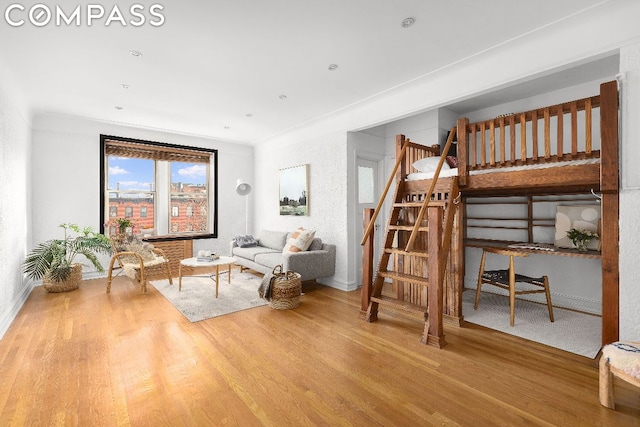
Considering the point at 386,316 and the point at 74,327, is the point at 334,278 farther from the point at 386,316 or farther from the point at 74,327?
the point at 74,327

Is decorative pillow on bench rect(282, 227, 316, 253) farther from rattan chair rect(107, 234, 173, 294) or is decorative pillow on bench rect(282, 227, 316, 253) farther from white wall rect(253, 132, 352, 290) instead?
rattan chair rect(107, 234, 173, 294)

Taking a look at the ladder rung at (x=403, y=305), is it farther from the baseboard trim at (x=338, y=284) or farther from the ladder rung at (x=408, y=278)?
the baseboard trim at (x=338, y=284)

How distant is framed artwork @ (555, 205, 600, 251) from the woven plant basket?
21.5 ft

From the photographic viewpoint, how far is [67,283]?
4371 mm

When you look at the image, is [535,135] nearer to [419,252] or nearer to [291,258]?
[419,252]

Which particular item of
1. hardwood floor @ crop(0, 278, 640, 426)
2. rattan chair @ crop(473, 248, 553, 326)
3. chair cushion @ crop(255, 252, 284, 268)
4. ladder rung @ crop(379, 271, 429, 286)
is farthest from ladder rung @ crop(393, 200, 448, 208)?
chair cushion @ crop(255, 252, 284, 268)

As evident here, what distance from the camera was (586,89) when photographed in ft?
11.8

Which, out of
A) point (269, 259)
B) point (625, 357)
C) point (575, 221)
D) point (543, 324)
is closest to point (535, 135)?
point (625, 357)

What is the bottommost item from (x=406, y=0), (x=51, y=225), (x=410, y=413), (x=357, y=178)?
(x=410, y=413)

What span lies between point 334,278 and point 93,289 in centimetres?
362

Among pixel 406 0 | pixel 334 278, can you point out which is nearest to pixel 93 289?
pixel 334 278

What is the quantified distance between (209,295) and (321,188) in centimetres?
242

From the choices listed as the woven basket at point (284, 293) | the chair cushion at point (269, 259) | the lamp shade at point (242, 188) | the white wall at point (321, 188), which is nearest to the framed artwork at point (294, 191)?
the white wall at point (321, 188)

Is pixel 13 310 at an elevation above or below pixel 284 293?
below
